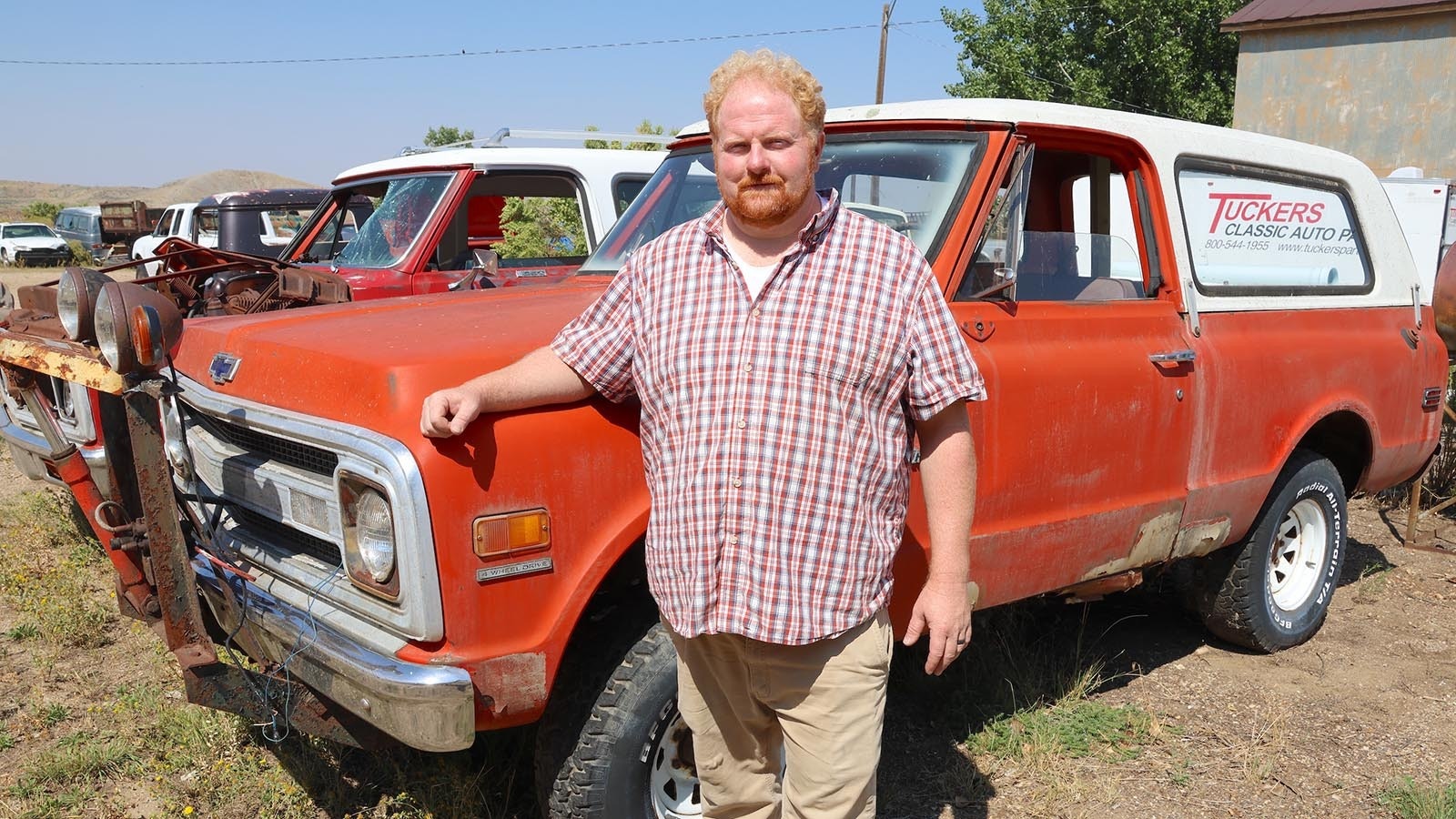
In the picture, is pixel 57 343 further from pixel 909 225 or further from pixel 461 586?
pixel 909 225

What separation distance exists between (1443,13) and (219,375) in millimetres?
23958

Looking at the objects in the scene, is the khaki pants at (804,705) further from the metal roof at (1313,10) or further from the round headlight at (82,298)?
the metal roof at (1313,10)

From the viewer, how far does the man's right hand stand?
7.73 ft

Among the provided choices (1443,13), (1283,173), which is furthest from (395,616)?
(1443,13)

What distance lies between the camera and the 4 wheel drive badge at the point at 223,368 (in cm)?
299

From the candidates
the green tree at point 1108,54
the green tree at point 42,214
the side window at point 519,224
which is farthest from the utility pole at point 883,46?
the green tree at point 42,214

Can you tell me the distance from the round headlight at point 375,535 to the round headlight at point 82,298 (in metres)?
0.84

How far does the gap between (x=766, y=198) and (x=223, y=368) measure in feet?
5.42

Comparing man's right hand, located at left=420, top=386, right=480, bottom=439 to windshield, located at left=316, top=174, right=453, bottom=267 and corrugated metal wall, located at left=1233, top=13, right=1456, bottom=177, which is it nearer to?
windshield, located at left=316, top=174, right=453, bottom=267

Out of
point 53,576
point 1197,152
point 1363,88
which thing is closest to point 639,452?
point 1197,152

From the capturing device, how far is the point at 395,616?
98.8 inches

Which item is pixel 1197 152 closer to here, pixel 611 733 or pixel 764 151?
pixel 764 151

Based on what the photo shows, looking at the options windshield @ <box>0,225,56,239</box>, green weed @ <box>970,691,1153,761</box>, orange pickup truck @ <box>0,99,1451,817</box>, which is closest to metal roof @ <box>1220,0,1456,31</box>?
orange pickup truck @ <box>0,99,1451,817</box>

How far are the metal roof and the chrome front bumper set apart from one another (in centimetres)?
2382
